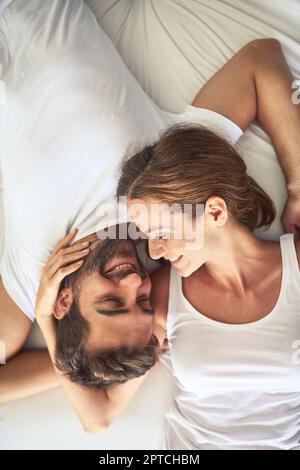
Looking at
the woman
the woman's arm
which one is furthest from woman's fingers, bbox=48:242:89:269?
the woman's arm

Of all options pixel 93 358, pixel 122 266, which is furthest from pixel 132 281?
pixel 93 358

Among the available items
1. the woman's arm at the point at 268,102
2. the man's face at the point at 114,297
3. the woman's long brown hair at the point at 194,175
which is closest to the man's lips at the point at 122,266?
the man's face at the point at 114,297

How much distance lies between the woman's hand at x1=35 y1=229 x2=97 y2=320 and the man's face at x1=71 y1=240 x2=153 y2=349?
0.6 inches

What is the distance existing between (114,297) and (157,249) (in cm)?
11

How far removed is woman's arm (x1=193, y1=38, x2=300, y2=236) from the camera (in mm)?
902

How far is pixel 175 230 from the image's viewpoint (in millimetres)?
851

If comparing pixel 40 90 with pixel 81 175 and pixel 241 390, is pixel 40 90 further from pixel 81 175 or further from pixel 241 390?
pixel 241 390

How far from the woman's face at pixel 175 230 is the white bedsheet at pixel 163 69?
113mm

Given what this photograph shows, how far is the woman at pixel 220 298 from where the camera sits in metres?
0.85

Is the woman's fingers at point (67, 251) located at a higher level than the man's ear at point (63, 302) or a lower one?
higher

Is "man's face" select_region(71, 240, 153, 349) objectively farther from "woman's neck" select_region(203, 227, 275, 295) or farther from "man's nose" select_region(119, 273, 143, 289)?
"woman's neck" select_region(203, 227, 275, 295)

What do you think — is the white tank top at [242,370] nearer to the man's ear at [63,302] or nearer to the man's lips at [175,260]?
the man's lips at [175,260]

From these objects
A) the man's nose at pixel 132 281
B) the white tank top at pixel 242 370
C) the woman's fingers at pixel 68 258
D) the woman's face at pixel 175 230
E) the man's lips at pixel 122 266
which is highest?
the woman's face at pixel 175 230

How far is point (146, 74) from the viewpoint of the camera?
0.96 m
